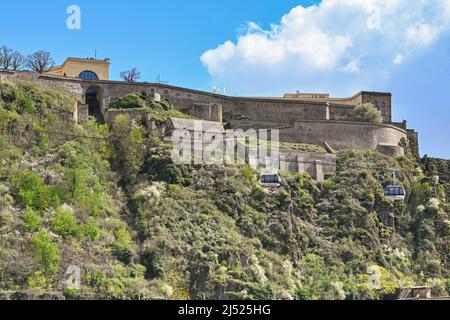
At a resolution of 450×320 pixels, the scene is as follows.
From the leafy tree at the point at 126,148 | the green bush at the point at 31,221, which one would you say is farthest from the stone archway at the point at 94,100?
the green bush at the point at 31,221

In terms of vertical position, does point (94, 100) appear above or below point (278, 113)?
above

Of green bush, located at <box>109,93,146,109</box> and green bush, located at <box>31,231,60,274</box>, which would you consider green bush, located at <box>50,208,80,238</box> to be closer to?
green bush, located at <box>31,231,60,274</box>

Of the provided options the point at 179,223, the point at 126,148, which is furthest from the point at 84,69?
the point at 179,223

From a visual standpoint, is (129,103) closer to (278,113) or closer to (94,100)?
(94,100)

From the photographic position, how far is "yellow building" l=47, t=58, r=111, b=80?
61906 millimetres

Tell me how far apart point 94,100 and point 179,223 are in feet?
42.6

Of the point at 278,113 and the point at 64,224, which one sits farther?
the point at 278,113

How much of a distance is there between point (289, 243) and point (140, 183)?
7965 mm

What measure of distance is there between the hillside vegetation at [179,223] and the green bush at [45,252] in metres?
0.05

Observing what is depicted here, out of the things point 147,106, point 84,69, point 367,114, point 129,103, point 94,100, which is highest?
point 84,69

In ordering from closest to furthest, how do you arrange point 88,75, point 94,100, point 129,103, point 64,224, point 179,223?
point 64,224
point 179,223
point 129,103
point 94,100
point 88,75

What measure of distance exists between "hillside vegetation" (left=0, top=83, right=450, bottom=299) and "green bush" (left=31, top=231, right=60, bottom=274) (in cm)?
5

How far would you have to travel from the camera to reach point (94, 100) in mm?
58562
